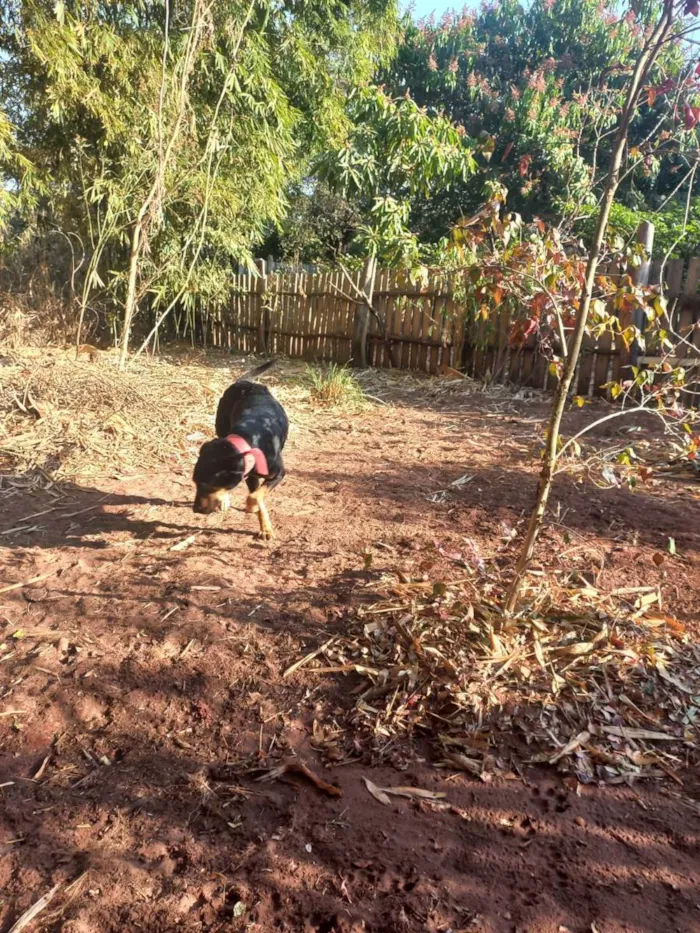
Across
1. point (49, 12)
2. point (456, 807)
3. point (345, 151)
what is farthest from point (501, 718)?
point (345, 151)

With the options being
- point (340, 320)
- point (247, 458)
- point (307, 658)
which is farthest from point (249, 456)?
point (340, 320)

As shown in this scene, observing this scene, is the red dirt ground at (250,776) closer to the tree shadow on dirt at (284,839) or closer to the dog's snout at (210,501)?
the tree shadow on dirt at (284,839)

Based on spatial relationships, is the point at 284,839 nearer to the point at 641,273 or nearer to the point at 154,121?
the point at 641,273

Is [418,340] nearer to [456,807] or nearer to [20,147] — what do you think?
[20,147]

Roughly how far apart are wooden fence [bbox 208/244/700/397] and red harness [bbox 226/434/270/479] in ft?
11.0

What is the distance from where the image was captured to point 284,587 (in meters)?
3.05

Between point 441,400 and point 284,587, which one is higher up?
point 441,400

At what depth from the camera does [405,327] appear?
9.34m

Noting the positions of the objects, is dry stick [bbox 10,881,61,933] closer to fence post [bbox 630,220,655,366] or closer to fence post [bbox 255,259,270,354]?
fence post [bbox 630,220,655,366]

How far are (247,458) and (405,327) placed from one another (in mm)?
6598

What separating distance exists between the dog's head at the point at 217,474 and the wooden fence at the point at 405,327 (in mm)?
3469

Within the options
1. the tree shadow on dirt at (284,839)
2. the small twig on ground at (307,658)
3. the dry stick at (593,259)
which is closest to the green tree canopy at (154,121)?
the dry stick at (593,259)

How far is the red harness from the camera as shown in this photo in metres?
3.25

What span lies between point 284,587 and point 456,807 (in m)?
1.43
